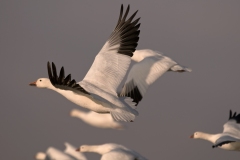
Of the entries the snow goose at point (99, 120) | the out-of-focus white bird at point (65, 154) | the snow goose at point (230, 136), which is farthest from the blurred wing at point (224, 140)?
the snow goose at point (99, 120)

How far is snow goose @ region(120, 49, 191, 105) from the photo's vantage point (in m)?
21.1

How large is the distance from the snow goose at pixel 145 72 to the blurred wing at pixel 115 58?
5.21 feet

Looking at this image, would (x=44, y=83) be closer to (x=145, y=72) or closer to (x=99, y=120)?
(x=145, y=72)

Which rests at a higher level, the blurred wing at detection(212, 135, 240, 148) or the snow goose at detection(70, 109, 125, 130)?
the snow goose at detection(70, 109, 125, 130)

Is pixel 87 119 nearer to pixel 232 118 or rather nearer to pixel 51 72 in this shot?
pixel 232 118

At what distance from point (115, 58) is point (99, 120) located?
7335 mm

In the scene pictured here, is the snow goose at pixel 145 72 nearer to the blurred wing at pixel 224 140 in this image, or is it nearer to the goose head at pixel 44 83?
the blurred wing at pixel 224 140

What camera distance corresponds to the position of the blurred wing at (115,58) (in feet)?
61.4

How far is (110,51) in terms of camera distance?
19.5 meters

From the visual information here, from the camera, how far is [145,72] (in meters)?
21.6

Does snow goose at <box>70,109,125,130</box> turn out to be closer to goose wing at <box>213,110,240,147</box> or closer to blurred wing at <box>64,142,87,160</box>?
blurred wing at <box>64,142,87,160</box>

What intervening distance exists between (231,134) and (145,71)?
Answer: 3.51m

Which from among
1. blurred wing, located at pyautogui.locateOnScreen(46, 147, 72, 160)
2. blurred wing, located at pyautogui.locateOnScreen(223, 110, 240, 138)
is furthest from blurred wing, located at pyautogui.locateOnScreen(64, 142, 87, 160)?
blurred wing, located at pyautogui.locateOnScreen(223, 110, 240, 138)

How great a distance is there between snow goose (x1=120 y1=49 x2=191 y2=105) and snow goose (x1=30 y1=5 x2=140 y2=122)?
→ 1619 millimetres
